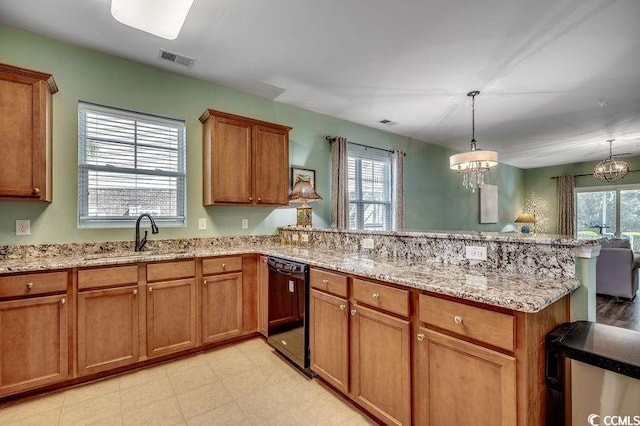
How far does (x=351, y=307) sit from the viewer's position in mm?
1923

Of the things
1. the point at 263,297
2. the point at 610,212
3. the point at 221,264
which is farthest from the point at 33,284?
the point at 610,212

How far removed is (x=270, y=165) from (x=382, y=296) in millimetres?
2187

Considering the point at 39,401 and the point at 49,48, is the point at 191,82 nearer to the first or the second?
the point at 49,48

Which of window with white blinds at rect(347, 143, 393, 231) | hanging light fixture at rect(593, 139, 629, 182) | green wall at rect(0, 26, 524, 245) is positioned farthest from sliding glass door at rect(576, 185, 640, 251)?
green wall at rect(0, 26, 524, 245)

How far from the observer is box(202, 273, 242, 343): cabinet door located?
2740 millimetres

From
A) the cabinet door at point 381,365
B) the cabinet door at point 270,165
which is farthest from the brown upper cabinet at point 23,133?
the cabinet door at point 381,365

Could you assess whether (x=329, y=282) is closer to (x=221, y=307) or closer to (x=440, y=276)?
(x=440, y=276)

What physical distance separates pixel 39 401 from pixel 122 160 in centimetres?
198

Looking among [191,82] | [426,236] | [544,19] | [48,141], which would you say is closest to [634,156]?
[544,19]

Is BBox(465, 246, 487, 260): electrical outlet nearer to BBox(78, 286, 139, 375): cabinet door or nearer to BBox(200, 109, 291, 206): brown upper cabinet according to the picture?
BBox(200, 109, 291, 206): brown upper cabinet

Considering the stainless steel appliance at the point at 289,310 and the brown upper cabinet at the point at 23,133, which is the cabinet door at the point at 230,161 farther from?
the brown upper cabinet at the point at 23,133

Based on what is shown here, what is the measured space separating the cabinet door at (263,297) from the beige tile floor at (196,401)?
41 centimetres

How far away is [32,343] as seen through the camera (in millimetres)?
2049

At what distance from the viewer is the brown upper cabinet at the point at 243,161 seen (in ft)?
10.1
